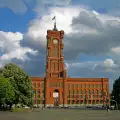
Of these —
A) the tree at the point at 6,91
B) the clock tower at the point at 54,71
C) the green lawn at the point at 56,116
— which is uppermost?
the clock tower at the point at 54,71

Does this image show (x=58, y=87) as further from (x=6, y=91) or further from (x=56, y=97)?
(x=6, y=91)

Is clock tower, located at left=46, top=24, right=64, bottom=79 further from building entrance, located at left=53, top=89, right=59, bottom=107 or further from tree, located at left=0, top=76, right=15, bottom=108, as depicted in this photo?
tree, located at left=0, top=76, right=15, bottom=108

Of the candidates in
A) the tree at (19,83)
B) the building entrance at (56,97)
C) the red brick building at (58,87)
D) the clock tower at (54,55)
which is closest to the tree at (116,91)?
the tree at (19,83)

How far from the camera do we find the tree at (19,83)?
272 ft

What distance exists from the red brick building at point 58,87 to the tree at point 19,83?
332 ft

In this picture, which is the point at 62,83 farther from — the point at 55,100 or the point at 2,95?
the point at 2,95

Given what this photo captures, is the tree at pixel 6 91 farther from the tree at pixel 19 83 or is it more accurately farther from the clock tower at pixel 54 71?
the clock tower at pixel 54 71

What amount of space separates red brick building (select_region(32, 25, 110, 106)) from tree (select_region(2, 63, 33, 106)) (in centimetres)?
10130

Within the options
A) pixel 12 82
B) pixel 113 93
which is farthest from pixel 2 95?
pixel 113 93

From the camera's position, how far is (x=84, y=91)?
199875 mm

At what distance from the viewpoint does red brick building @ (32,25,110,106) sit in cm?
18962

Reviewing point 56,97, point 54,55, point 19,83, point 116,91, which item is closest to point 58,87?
point 56,97

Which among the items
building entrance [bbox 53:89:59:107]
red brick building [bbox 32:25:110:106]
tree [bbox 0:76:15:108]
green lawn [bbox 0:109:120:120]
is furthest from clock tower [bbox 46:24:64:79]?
green lawn [bbox 0:109:120:120]

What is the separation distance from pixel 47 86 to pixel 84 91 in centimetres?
2595
